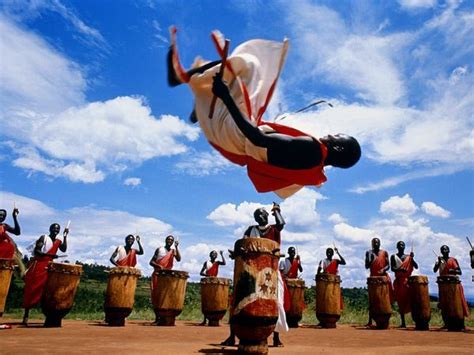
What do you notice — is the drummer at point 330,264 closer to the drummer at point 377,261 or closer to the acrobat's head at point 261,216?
the drummer at point 377,261

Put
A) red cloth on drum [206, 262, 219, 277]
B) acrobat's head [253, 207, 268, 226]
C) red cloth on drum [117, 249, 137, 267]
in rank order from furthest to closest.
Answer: red cloth on drum [206, 262, 219, 277], red cloth on drum [117, 249, 137, 267], acrobat's head [253, 207, 268, 226]

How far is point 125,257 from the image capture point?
38.8 ft

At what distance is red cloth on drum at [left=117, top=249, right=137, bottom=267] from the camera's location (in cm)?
1172

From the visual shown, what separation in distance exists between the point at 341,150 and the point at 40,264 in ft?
27.3

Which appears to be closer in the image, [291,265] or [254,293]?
[254,293]

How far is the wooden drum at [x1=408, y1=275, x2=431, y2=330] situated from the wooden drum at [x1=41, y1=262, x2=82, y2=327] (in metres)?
8.35

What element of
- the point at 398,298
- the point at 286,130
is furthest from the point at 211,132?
the point at 398,298

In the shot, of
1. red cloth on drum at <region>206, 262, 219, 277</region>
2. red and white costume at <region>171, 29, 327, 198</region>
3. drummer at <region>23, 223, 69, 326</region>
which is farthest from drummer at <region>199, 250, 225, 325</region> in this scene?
red and white costume at <region>171, 29, 327, 198</region>

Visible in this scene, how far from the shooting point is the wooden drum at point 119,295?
9.76 meters

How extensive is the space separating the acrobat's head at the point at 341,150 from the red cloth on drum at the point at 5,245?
27.6 feet

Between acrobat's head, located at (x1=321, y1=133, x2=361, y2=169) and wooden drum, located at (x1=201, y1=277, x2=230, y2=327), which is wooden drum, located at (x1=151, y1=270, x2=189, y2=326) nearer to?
wooden drum, located at (x1=201, y1=277, x2=230, y2=327)

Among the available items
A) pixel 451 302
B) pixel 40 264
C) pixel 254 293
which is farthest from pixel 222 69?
pixel 451 302

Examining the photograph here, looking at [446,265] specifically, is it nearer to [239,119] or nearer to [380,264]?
[380,264]

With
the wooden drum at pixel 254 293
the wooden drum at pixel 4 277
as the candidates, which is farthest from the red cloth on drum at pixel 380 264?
the wooden drum at pixel 4 277
